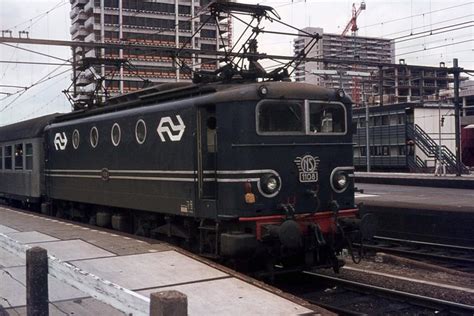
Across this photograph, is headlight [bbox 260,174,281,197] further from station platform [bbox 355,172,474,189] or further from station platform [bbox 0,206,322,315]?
station platform [bbox 355,172,474,189]

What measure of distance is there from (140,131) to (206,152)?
238 cm

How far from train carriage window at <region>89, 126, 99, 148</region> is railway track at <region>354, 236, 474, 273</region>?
6.40m

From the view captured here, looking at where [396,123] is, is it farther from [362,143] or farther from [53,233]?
[53,233]

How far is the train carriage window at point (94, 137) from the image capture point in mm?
13145

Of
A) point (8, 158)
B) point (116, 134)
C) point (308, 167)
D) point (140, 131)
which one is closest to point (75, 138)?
point (116, 134)

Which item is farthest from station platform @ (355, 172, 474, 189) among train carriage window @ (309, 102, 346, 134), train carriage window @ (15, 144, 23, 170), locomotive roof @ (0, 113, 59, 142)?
train carriage window @ (15, 144, 23, 170)

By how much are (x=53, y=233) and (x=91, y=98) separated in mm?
5082

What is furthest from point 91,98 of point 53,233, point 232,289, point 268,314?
point 268,314

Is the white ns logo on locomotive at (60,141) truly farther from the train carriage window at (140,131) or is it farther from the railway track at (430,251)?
the railway track at (430,251)

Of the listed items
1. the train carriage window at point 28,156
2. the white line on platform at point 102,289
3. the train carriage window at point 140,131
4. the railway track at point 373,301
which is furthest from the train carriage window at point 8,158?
the white line on platform at point 102,289

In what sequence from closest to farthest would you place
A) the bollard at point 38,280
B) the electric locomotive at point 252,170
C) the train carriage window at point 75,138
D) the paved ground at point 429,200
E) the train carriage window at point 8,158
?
the bollard at point 38,280, the electric locomotive at point 252,170, the train carriage window at point 75,138, the paved ground at point 429,200, the train carriage window at point 8,158

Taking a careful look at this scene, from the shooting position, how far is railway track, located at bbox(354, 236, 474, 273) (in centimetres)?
1173

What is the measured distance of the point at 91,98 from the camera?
1539 centimetres

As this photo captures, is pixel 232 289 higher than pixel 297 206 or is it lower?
lower
